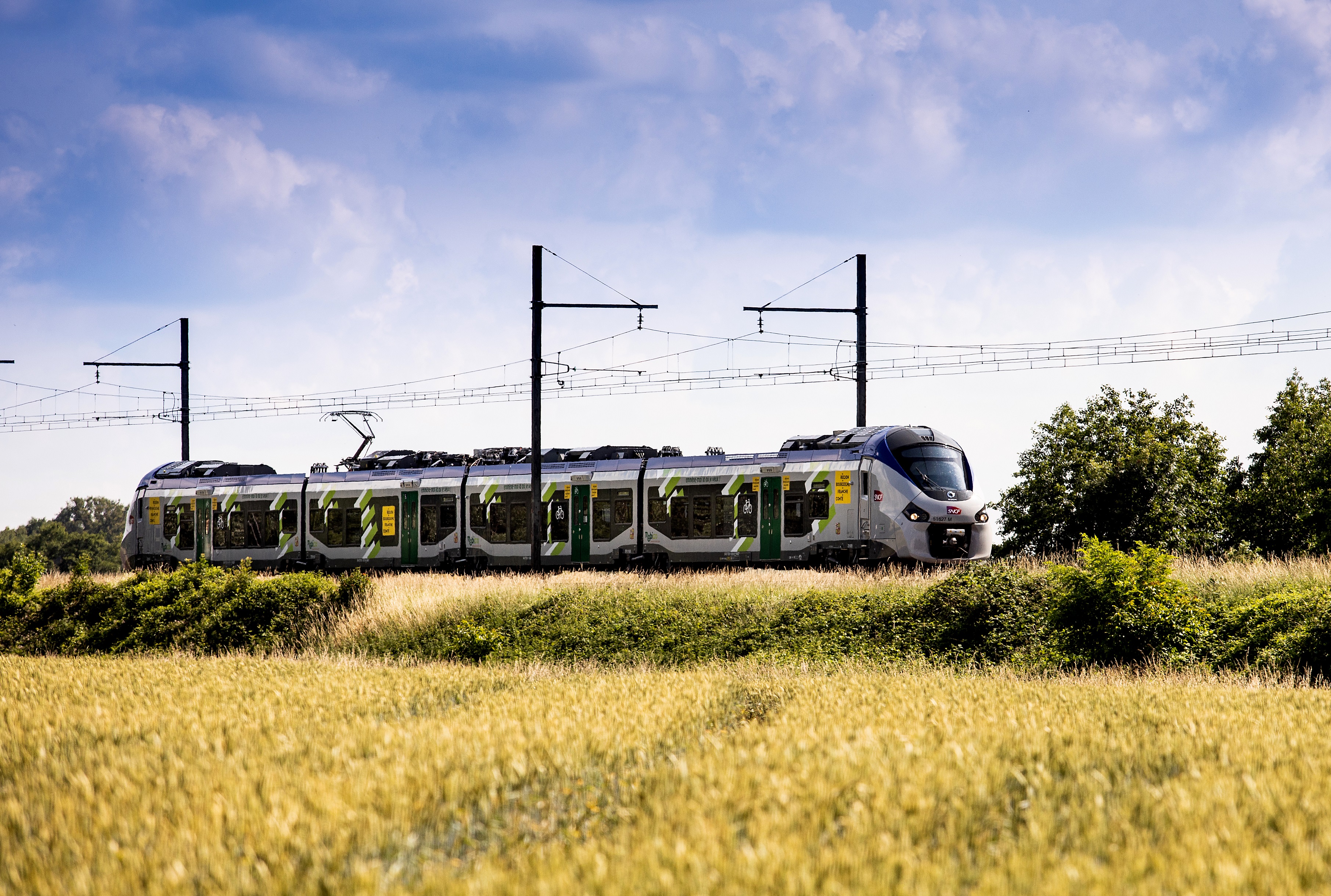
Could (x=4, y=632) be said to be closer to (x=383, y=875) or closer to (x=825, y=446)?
(x=825, y=446)

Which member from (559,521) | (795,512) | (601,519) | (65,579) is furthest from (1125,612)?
(65,579)

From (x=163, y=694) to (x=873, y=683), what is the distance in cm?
695

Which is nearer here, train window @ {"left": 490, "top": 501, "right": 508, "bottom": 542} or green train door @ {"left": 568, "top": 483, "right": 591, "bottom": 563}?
green train door @ {"left": 568, "top": 483, "right": 591, "bottom": 563}

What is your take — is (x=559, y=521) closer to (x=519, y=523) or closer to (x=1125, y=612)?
(x=519, y=523)

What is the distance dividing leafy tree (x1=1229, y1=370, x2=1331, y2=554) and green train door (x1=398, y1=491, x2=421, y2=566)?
89.8 feet

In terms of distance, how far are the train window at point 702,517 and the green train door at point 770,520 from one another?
1448mm

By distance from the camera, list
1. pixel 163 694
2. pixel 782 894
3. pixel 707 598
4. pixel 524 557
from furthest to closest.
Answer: pixel 524 557 → pixel 707 598 → pixel 163 694 → pixel 782 894

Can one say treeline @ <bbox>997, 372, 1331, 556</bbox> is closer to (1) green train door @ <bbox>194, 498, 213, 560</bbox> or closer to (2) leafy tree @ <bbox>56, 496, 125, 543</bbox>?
(1) green train door @ <bbox>194, 498, 213, 560</bbox>

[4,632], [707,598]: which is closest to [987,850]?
[707,598]

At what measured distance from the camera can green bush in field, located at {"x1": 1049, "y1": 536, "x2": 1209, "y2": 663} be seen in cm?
1477

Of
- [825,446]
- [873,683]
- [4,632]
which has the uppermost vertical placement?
[825,446]

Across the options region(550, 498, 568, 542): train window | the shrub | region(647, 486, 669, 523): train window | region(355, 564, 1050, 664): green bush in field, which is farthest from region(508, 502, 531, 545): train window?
the shrub

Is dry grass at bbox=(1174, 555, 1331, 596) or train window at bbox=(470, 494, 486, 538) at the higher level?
train window at bbox=(470, 494, 486, 538)

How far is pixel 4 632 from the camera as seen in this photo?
23469mm
